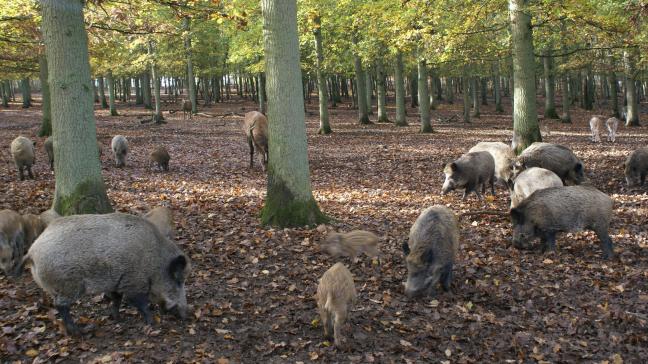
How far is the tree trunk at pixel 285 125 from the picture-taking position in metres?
8.29

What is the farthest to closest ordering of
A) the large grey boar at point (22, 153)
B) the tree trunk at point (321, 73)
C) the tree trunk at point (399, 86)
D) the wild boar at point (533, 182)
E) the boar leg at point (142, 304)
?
the tree trunk at point (399, 86) < the tree trunk at point (321, 73) < the large grey boar at point (22, 153) < the wild boar at point (533, 182) < the boar leg at point (142, 304)

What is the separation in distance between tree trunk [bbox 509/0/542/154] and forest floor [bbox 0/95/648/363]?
7.93ft

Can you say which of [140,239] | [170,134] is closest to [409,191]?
[140,239]

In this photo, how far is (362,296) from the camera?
6660mm

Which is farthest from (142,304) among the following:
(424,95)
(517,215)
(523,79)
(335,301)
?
(424,95)

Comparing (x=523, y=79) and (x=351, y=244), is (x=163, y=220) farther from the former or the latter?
(x=523, y=79)

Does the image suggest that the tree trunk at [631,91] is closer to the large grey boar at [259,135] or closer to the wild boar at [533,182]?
the wild boar at [533,182]

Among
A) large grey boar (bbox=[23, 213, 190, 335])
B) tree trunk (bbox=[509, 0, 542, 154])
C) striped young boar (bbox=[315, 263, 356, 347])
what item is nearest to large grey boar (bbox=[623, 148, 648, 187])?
tree trunk (bbox=[509, 0, 542, 154])

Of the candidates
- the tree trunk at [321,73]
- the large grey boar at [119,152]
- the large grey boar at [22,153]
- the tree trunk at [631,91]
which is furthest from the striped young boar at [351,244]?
the tree trunk at [631,91]

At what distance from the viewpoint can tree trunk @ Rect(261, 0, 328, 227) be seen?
27.2 ft

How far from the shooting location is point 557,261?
797cm

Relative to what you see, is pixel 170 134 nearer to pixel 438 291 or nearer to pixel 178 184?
pixel 178 184

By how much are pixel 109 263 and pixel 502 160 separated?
10411mm

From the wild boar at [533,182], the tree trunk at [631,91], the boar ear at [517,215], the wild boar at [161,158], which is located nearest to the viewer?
the boar ear at [517,215]
